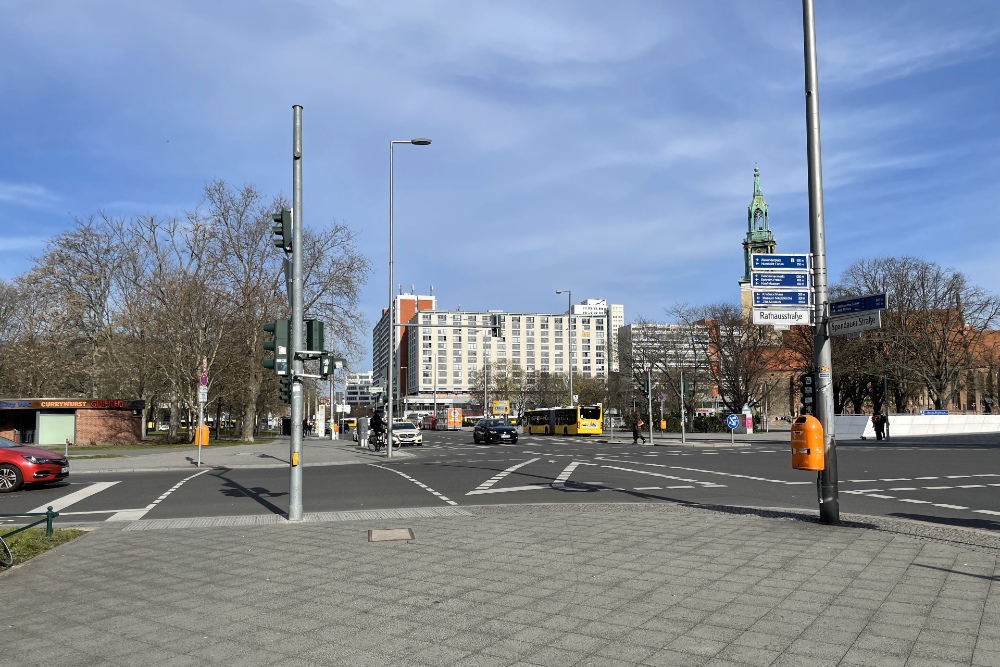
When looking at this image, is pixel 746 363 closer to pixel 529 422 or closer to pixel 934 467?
pixel 529 422

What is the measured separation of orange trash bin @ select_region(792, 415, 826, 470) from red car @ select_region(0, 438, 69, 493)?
16369 mm

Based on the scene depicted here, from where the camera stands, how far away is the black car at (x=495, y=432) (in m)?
45.7

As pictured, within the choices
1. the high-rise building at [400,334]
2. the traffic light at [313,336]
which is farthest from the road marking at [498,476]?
the high-rise building at [400,334]

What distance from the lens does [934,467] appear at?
68.7 feet

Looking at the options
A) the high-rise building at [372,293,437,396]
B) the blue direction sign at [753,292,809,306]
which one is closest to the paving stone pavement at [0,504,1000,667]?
the blue direction sign at [753,292,809,306]

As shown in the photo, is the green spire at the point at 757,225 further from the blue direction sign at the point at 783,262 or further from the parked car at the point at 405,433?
the blue direction sign at the point at 783,262

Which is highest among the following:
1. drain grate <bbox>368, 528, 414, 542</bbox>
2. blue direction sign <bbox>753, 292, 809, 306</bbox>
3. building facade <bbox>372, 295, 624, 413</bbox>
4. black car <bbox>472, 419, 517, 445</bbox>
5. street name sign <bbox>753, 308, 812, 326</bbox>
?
building facade <bbox>372, 295, 624, 413</bbox>

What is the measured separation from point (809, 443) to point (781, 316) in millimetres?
1764

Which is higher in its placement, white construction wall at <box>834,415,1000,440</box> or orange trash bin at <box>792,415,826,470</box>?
orange trash bin at <box>792,415,826,470</box>

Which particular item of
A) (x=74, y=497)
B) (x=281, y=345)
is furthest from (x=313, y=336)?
(x=74, y=497)

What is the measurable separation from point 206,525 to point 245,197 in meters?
40.5

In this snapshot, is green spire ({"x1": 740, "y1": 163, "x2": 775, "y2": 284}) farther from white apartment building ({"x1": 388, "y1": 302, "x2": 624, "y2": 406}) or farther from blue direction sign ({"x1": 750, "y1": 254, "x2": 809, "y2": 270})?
blue direction sign ({"x1": 750, "y1": 254, "x2": 809, "y2": 270})

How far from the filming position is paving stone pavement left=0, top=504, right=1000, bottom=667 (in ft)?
16.4

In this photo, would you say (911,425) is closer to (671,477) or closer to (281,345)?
(671,477)
